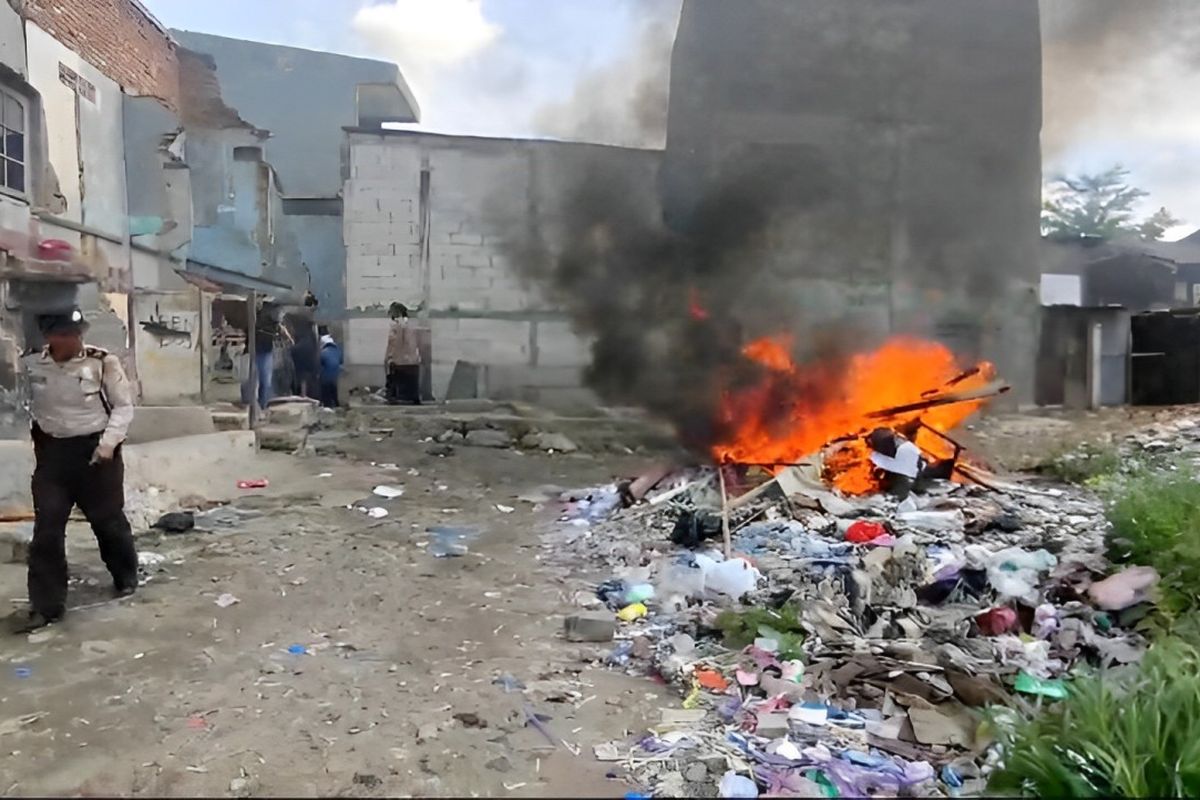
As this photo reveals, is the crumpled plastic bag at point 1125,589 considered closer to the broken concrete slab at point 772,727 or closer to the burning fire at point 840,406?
the broken concrete slab at point 772,727

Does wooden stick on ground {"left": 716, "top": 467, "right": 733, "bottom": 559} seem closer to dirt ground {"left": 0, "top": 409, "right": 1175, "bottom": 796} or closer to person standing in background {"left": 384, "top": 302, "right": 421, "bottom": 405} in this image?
dirt ground {"left": 0, "top": 409, "right": 1175, "bottom": 796}

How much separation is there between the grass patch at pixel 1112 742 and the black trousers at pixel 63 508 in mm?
3827

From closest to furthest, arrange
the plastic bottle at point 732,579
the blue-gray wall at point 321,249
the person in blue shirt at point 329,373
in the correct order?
the plastic bottle at point 732,579
the person in blue shirt at point 329,373
the blue-gray wall at point 321,249

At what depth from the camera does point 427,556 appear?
215 inches

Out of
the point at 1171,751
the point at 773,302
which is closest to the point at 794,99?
the point at 773,302

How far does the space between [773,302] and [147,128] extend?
775 centimetres

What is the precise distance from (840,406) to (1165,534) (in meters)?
4.49

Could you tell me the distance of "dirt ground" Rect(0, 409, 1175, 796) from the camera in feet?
8.63

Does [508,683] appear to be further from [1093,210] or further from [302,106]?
[302,106]

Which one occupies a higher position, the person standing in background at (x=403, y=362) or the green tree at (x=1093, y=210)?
the green tree at (x=1093, y=210)

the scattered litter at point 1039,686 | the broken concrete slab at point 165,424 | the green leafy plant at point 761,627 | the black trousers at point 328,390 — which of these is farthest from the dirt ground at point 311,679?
the black trousers at point 328,390

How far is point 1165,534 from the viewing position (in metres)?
4.21

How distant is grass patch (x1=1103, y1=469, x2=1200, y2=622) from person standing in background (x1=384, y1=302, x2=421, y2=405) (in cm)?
895

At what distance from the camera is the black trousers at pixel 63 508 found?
3.88 m
